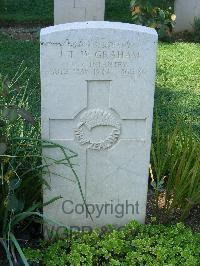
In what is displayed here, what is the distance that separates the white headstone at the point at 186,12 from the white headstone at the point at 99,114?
6.36 meters

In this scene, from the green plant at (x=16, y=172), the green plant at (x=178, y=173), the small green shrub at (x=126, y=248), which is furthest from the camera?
the green plant at (x=178, y=173)

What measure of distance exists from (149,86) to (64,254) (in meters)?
1.00

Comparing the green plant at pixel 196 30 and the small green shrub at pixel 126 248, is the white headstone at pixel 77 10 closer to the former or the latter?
the green plant at pixel 196 30

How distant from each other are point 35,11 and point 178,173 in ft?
25.5

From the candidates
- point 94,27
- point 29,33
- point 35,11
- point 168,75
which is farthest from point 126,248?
point 35,11

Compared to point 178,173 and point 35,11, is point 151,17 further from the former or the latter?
point 178,173

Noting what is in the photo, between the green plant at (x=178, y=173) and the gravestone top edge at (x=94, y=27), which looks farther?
the green plant at (x=178, y=173)

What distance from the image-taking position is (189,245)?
2.84 m

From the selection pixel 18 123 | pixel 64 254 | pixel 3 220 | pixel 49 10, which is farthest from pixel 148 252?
pixel 49 10

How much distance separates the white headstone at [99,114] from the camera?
2.63 m

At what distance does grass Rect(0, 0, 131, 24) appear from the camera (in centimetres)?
943

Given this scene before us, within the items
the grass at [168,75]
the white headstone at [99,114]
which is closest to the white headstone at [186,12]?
the grass at [168,75]

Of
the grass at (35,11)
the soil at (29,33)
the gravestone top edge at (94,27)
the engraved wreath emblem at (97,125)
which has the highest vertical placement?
the grass at (35,11)

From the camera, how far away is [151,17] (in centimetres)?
784
